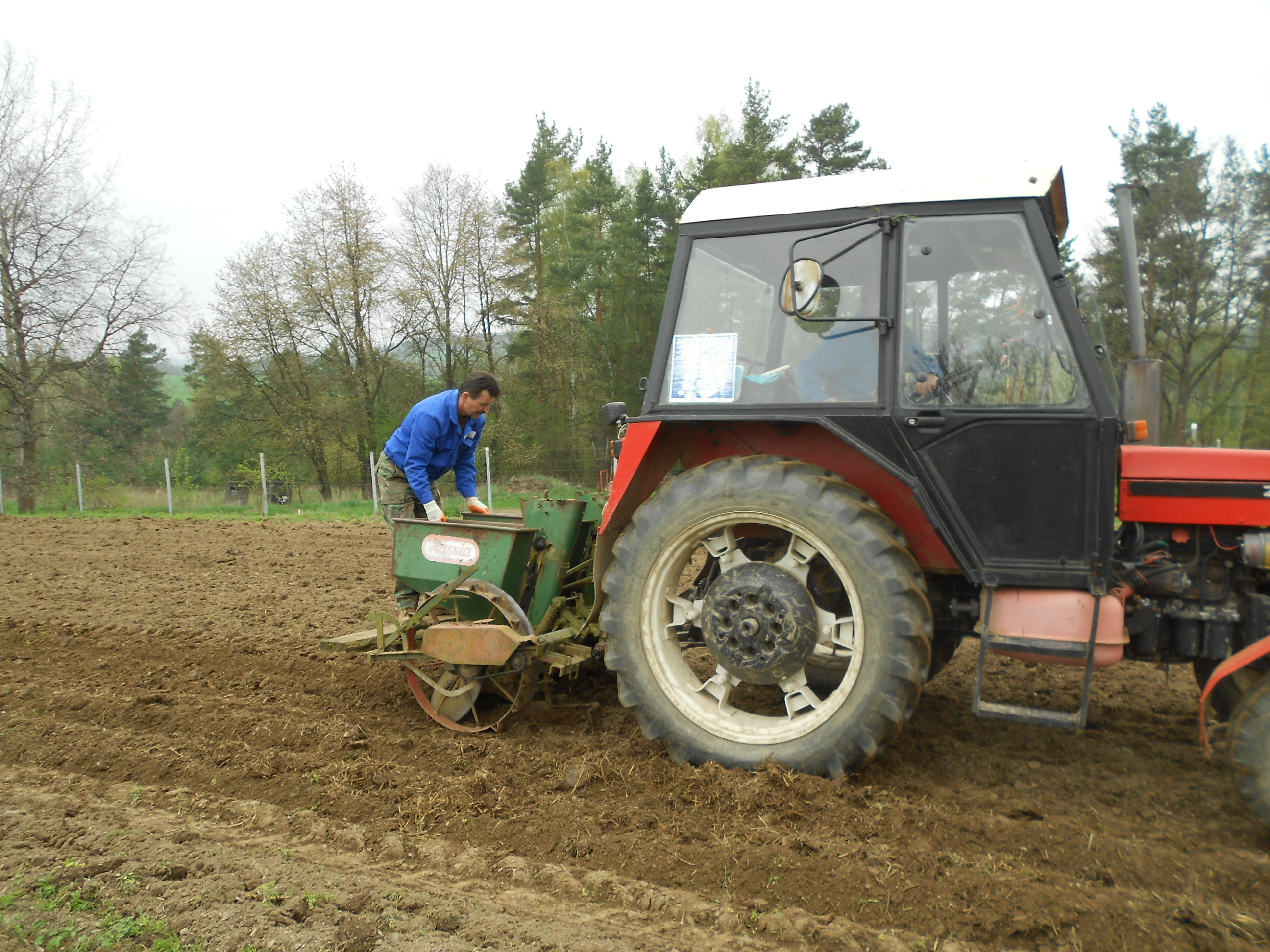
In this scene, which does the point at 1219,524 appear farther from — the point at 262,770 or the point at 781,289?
the point at 262,770

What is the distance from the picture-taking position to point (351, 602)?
698 centimetres

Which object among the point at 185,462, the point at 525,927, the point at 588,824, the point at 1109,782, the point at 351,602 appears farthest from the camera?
the point at 185,462

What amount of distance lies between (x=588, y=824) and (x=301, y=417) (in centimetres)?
2500

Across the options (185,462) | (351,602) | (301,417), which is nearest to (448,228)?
(301,417)

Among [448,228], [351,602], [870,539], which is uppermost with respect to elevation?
[448,228]

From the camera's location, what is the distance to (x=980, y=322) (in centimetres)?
297

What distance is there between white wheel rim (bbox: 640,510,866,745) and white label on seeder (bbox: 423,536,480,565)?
3.60ft

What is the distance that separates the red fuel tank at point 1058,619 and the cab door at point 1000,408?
61 mm

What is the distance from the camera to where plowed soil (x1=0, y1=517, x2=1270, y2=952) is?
228 cm

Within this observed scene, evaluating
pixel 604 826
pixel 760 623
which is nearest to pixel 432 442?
pixel 760 623

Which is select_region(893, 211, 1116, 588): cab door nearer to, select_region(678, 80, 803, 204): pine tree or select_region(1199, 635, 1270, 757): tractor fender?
select_region(1199, 635, 1270, 757): tractor fender

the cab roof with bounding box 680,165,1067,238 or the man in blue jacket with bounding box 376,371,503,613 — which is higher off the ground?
the cab roof with bounding box 680,165,1067,238

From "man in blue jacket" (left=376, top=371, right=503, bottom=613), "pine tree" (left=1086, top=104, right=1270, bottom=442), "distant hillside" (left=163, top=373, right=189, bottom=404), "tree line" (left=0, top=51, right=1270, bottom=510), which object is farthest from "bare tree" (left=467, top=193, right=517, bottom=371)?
"man in blue jacket" (left=376, top=371, right=503, bottom=613)

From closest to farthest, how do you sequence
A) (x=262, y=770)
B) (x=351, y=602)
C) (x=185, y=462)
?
(x=262, y=770) → (x=351, y=602) → (x=185, y=462)
